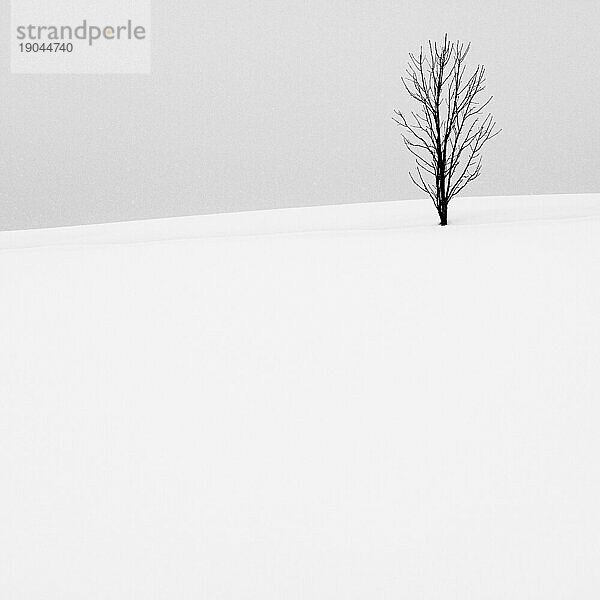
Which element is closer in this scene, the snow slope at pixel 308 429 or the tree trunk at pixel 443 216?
the snow slope at pixel 308 429

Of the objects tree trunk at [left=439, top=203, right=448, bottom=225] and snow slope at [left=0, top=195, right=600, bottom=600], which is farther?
tree trunk at [left=439, top=203, right=448, bottom=225]

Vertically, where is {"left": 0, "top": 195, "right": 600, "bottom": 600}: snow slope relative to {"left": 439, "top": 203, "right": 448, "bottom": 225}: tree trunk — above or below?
below

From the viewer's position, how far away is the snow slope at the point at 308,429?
2613 millimetres

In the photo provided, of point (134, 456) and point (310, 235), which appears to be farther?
point (310, 235)

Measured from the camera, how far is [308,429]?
362 centimetres

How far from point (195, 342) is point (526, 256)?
299 cm

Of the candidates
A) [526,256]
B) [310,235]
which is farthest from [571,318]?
[310,235]

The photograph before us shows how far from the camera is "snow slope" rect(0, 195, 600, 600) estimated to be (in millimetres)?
2613

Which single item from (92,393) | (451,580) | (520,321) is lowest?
(451,580)

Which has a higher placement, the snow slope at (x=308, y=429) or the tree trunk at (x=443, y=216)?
the tree trunk at (x=443, y=216)

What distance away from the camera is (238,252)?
7578 mm

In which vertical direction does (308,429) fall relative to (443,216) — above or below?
below

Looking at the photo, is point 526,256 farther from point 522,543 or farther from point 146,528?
point 146,528

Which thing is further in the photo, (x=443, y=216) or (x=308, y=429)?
(x=443, y=216)
